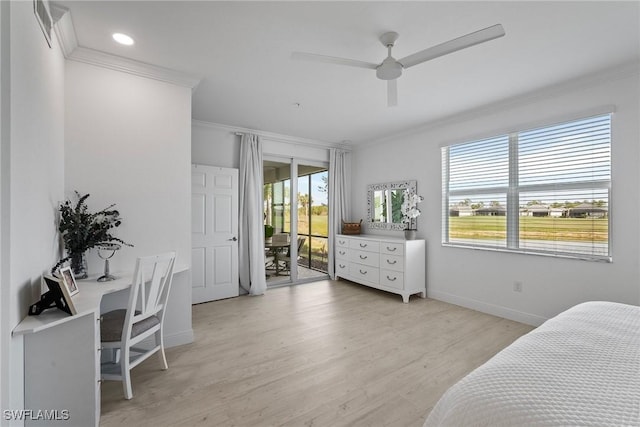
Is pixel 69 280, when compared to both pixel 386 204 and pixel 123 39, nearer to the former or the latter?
pixel 123 39

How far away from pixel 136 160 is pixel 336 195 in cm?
350

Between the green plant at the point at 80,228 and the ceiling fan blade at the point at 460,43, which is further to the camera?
the green plant at the point at 80,228

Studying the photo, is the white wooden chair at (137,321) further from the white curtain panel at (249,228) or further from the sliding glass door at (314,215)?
the sliding glass door at (314,215)

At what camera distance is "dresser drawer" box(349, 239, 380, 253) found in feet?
14.8

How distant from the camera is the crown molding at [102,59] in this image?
6.47 ft

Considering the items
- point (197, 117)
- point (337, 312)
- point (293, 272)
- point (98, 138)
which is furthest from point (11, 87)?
point (293, 272)

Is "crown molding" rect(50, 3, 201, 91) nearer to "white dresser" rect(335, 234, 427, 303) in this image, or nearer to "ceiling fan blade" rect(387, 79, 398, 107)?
"ceiling fan blade" rect(387, 79, 398, 107)

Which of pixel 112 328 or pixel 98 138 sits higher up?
pixel 98 138

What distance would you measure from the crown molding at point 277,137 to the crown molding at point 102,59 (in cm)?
133

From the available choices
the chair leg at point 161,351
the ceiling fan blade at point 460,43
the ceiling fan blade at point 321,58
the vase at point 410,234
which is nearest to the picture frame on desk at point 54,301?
the chair leg at point 161,351

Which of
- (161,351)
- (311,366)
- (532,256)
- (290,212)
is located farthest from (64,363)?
(532,256)

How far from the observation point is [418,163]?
4484 millimetres

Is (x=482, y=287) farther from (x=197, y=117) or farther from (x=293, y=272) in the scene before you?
(x=197, y=117)

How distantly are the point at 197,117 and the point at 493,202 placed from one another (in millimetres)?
4007
